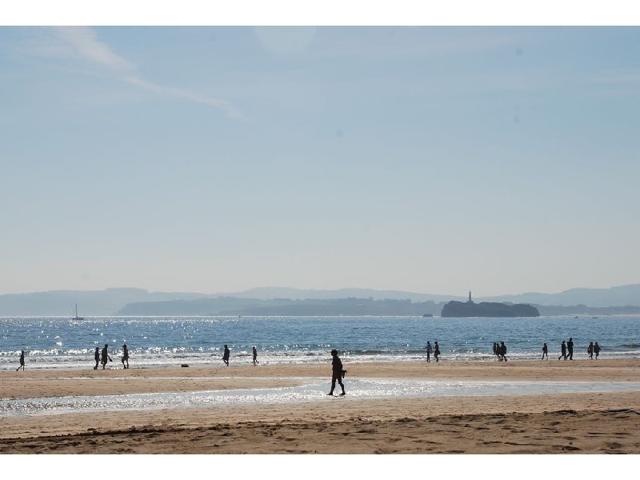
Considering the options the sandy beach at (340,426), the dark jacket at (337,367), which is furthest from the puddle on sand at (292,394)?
the sandy beach at (340,426)

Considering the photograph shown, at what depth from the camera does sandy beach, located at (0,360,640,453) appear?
12.1 metres

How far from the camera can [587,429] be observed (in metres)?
13.5

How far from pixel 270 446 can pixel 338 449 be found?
112cm

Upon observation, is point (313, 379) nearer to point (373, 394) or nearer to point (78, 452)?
point (373, 394)

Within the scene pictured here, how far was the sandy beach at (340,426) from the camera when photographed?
12109 mm

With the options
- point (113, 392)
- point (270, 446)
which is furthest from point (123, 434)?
point (113, 392)

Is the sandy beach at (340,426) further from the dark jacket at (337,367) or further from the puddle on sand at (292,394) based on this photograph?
the dark jacket at (337,367)

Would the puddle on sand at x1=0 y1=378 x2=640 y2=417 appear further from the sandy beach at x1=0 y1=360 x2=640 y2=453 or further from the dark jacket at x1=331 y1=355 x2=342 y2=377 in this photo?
the sandy beach at x1=0 y1=360 x2=640 y2=453

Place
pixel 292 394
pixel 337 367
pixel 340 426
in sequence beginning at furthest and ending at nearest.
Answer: pixel 292 394
pixel 337 367
pixel 340 426

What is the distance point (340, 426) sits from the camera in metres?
14.5

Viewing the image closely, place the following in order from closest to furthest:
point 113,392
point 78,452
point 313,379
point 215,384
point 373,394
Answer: point 78,452 → point 373,394 → point 113,392 → point 215,384 → point 313,379

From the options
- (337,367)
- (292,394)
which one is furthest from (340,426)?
(292,394)

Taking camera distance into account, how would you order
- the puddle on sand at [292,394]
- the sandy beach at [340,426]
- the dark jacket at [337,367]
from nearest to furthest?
the sandy beach at [340,426] < the puddle on sand at [292,394] < the dark jacket at [337,367]

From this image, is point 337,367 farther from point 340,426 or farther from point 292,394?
point 340,426
